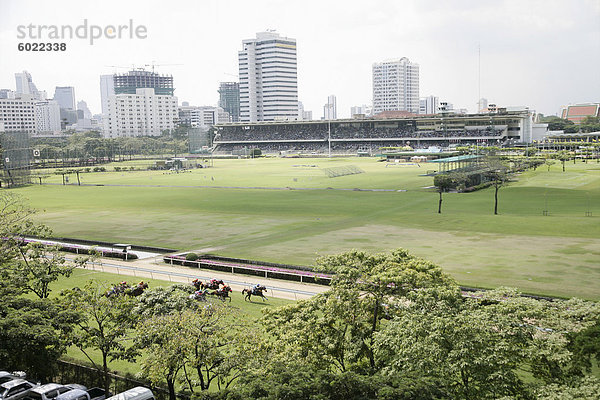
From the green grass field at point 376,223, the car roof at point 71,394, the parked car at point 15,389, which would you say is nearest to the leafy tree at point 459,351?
the car roof at point 71,394

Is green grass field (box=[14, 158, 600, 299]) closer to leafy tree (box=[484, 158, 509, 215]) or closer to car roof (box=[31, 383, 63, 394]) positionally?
leafy tree (box=[484, 158, 509, 215])

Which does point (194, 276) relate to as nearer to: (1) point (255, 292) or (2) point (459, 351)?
(1) point (255, 292)

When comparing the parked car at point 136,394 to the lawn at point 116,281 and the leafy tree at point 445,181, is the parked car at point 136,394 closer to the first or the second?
the lawn at point 116,281

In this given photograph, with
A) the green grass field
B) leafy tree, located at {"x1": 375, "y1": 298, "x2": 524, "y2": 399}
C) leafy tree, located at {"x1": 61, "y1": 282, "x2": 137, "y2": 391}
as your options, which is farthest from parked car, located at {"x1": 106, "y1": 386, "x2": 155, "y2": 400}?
the green grass field

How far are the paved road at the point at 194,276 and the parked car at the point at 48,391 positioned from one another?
1237 cm

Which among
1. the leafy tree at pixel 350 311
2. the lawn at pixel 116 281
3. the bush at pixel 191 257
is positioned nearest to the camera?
the leafy tree at pixel 350 311

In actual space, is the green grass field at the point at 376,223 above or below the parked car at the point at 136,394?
above

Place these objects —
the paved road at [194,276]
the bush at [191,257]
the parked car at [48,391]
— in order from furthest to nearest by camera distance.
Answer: the bush at [191,257] → the paved road at [194,276] → the parked car at [48,391]

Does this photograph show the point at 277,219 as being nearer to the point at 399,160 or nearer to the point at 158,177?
the point at 158,177

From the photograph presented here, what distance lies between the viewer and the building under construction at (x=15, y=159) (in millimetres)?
98562

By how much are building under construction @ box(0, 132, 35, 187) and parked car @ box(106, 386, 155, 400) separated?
92.8m

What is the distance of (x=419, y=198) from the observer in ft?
Result: 213

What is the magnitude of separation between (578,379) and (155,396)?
41.0 feet

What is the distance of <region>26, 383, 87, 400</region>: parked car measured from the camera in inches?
684
